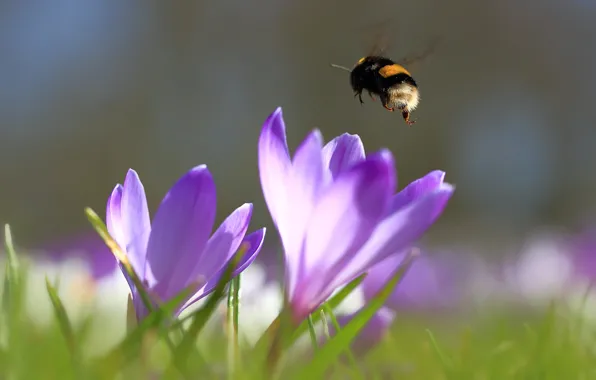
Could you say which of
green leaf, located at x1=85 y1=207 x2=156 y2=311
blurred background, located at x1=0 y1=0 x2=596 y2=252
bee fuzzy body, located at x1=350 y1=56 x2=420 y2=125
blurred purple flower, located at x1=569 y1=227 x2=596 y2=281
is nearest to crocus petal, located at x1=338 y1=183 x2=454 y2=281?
green leaf, located at x1=85 y1=207 x2=156 y2=311

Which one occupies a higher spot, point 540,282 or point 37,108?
point 37,108

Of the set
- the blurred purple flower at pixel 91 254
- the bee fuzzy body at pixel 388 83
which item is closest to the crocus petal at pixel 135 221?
the blurred purple flower at pixel 91 254

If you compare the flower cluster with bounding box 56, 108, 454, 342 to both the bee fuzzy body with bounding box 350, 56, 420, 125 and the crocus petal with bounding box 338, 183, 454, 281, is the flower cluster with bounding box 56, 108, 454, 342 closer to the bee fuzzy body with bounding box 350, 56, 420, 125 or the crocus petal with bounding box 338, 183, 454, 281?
the crocus petal with bounding box 338, 183, 454, 281

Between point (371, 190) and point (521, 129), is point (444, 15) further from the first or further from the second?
Result: point (371, 190)

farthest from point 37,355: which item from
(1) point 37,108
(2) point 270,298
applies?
(1) point 37,108

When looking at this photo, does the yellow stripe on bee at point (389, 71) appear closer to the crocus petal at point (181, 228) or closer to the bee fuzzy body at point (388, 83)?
the bee fuzzy body at point (388, 83)

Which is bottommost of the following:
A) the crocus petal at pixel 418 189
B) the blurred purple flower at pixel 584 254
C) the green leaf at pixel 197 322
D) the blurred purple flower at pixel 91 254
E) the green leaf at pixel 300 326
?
the blurred purple flower at pixel 584 254
